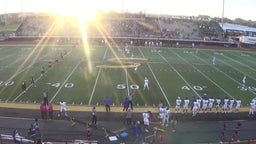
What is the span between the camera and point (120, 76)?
31.2 metres

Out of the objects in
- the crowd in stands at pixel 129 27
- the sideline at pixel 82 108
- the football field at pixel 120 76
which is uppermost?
the crowd in stands at pixel 129 27

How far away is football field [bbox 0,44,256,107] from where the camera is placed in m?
25.0

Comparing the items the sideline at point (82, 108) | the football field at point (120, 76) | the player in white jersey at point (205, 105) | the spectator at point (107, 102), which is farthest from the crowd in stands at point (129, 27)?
the spectator at point (107, 102)

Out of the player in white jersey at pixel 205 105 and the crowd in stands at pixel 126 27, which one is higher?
the crowd in stands at pixel 126 27

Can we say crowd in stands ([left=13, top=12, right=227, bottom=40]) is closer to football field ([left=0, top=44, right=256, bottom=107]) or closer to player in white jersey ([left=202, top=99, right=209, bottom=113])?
football field ([left=0, top=44, right=256, bottom=107])

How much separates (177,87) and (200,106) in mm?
5253

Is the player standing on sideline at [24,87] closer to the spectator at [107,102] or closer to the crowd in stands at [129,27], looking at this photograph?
the spectator at [107,102]

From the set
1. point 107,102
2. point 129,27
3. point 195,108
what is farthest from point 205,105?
point 129,27

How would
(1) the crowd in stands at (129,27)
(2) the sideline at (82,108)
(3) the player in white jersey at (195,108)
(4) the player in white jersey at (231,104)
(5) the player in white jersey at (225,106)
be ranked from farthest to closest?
(1) the crowd in stands at (129,27) → (4) the player in white jersey at (231,104) → (5) the player in white jersey at (225,106) → (2) the sideline at (82,108) → (3) the player in white jersey at (195,108)

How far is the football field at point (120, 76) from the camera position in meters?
25.0

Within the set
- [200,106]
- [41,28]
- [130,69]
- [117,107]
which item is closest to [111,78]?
[130,69]

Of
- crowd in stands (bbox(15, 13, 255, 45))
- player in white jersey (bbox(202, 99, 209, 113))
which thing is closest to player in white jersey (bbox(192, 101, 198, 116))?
player in white jersey (bbox(202, 99, 209, 113))

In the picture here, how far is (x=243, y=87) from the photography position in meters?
28.5

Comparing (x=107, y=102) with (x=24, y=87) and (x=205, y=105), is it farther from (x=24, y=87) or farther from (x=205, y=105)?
(x=24, y=87)
